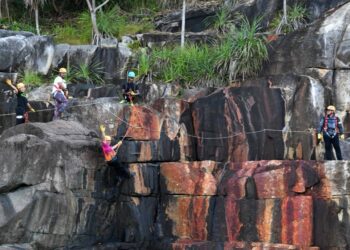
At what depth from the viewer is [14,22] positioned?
22172 mm

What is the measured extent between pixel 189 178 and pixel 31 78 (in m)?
6.61

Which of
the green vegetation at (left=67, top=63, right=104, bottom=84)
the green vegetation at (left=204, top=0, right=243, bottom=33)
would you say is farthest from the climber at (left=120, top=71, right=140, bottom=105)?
the green vegetation at (left=204, top=0, right=243, bottom=33)

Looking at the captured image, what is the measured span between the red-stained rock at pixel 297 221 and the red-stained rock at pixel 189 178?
5.29 feet

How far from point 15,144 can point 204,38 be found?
8.91m

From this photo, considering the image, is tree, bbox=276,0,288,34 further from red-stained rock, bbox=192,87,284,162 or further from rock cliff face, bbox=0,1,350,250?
red-stained rock, bbox=192,87,284,162

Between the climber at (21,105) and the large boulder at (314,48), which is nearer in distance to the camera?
the climber at (21,105)

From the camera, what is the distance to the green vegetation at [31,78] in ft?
59.5

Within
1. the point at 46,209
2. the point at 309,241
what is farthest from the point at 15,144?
the point at 309,241

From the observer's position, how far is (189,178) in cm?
1378

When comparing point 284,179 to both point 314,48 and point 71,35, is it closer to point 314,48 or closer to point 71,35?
point 314,48

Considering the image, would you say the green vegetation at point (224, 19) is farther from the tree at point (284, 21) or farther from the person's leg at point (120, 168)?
the person's leg at point (120, 168)

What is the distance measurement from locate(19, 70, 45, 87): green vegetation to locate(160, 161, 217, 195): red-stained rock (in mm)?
5840

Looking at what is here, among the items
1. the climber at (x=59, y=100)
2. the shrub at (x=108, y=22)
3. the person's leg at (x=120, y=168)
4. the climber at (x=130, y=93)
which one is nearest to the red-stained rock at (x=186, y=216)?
the person's leg at (x=120, y=168)

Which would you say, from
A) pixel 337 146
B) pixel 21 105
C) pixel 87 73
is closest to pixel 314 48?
pixel 337 146
